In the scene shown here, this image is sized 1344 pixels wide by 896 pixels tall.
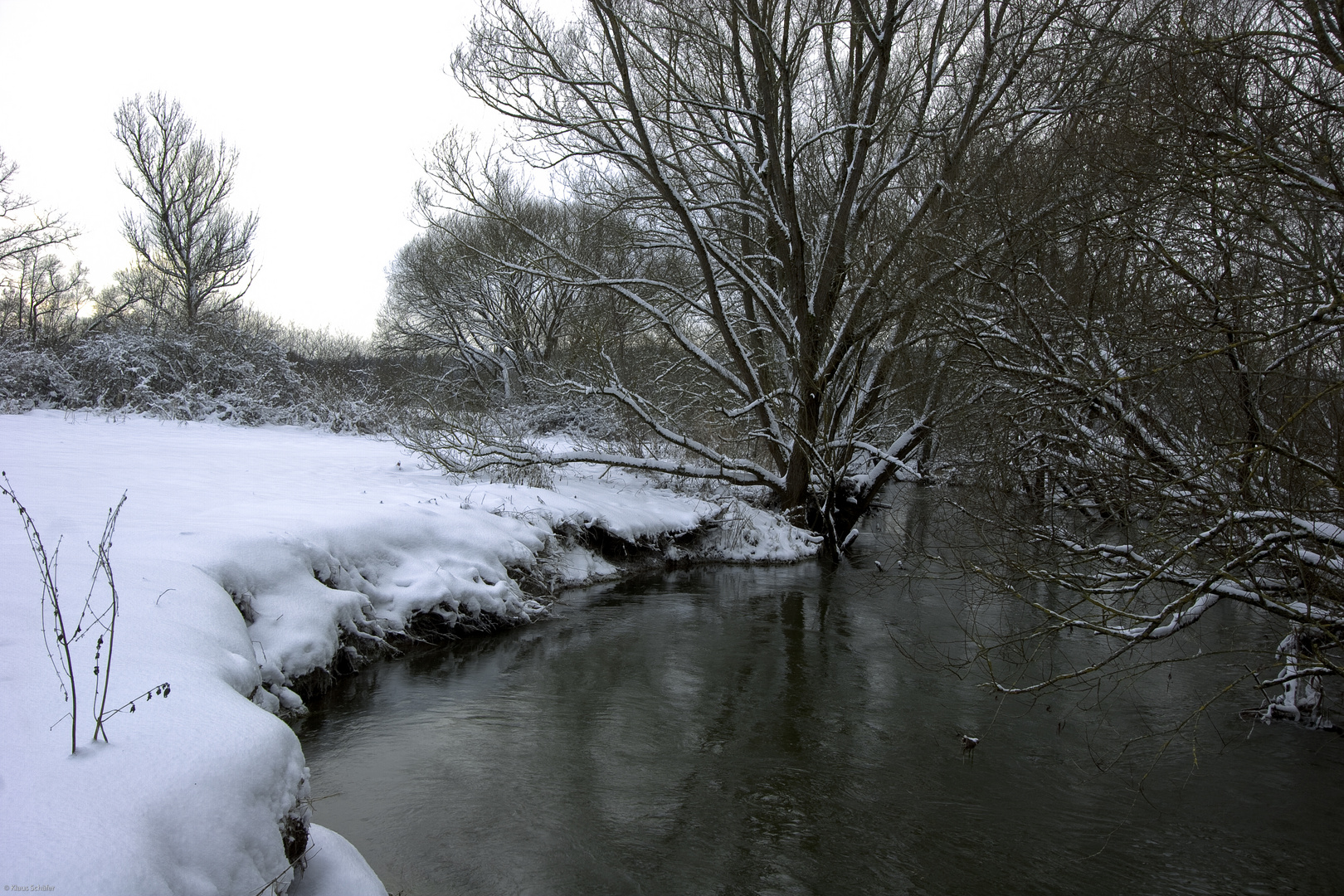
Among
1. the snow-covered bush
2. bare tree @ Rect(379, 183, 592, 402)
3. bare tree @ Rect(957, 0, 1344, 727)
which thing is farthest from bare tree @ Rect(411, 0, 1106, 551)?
bare tree @ Rect(379, 183, 592, 402)

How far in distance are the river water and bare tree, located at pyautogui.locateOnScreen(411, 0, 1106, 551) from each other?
177 inches

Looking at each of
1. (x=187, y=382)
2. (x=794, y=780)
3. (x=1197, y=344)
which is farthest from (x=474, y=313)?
(x=1197, y=344)

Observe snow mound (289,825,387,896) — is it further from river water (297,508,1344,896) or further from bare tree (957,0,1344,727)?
bare tree (957,0,1344,727)

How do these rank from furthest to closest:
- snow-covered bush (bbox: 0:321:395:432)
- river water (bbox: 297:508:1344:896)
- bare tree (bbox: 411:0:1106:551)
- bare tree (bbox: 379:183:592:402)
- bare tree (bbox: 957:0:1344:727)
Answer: bare tree (bbox: 379:183:592:402) < snow-covered bush (bbox: 0:321:395:432) < bare tree (bbox: 411:0:1106:551) < river water (bbox: 297:508:1344:896) < bare tree (bbox: 957:0:1344:727)

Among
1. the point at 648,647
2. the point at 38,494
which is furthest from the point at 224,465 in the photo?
the point at 648,647

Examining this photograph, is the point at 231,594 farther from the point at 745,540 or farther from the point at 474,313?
the point at 474,313

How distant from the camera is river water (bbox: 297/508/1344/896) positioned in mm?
4027

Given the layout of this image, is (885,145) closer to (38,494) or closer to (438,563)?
(438,563)

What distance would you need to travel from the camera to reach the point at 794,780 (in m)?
4.99

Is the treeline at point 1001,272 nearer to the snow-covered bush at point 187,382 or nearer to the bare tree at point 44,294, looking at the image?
the snow-covered bush at point 187,382

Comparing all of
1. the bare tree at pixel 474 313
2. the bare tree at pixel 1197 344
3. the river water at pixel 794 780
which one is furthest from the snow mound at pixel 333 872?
the bare tree at pixel 474 313

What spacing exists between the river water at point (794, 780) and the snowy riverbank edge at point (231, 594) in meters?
0.71

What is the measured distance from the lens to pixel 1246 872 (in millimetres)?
4109

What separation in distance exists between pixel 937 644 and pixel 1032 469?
87.3 inches
